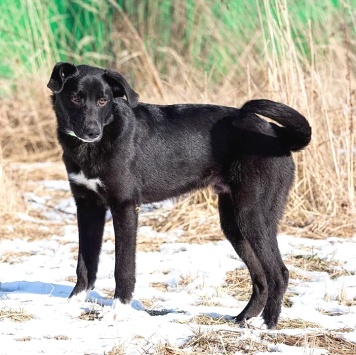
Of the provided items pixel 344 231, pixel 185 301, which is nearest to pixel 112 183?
pixel 185 301

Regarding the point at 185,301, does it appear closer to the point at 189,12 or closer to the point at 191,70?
the point at 191,70

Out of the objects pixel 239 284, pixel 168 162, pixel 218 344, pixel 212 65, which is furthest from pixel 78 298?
pixel 212 65

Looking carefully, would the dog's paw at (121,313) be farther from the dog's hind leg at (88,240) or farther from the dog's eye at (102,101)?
the dog's eye at (102,101)

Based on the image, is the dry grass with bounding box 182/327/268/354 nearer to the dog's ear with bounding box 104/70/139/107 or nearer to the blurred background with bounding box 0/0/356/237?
the dog's ear with bounding box 104/70/139/107

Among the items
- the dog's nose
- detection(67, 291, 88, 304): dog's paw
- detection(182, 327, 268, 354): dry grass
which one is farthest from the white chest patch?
detection(182, 327, 268, 354): dry grass

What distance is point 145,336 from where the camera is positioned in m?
3.58

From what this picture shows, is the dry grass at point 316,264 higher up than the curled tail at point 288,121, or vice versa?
the curled tail at point 288,121

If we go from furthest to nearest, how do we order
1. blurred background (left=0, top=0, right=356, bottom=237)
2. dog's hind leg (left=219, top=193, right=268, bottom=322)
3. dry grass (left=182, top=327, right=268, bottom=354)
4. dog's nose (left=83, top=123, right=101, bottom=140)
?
blurred background (left=0, top=0, right=356, bottom=237) → dog's hind leg (left=219, top=193, right=268, bottom=322) → dog's nose (left=83, top=123, right=101, bottom=140) → dry grass (left=182, top=327, right=268, bottom=354)

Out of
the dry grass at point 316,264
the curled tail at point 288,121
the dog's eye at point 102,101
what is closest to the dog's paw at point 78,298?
the dog's eye at point 102,101

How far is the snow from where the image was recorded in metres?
3.57

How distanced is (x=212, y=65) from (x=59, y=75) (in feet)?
13.5

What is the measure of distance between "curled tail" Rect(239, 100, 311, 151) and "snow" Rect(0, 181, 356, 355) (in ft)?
2.76

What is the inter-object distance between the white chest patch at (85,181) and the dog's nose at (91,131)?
23 cm

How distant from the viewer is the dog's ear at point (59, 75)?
4.11 metres
